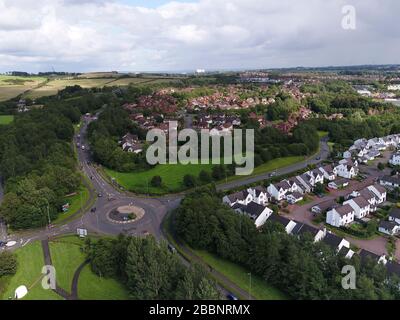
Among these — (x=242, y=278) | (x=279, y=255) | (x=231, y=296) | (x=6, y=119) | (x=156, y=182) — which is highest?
(x=6, y=119)

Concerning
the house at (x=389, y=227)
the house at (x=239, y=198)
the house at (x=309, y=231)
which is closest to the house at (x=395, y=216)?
the house at (x=389, y=227)

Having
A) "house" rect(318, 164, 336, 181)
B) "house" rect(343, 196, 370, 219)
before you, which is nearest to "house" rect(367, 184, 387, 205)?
"house" rect(343, 196, 370, 219)

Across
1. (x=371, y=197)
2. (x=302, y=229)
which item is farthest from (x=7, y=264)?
(x=371, y=197)

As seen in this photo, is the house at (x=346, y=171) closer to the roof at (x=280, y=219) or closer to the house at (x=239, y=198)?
the house at (x=239, y=198)

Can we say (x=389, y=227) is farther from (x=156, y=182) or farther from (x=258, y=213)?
(x=156, y=182)

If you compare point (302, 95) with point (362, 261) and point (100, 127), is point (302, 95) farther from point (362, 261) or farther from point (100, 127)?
point (362, 261)

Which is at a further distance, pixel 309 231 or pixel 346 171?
pixel 346 171
